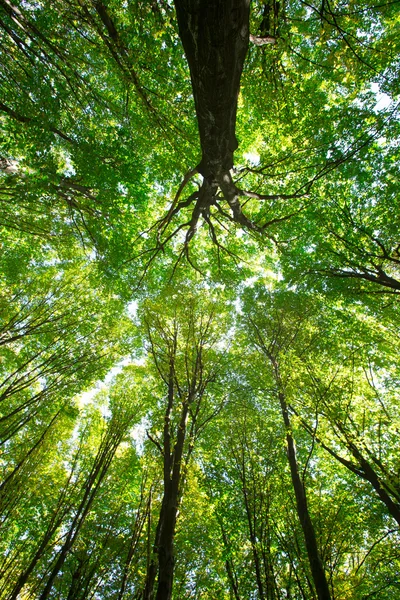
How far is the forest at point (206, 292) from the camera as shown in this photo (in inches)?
159

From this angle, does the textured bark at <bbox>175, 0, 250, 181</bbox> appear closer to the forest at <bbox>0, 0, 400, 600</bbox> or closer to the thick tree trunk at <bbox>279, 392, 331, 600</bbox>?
the forest at <bbox>0, 0, 400, 600</bbox>

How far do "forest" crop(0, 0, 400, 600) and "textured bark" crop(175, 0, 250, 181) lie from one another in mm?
20

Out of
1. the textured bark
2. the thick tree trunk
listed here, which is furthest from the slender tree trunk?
the textured bark

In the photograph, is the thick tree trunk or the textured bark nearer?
the textured bark

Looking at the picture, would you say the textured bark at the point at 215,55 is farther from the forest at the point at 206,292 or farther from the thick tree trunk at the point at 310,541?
the thick tree trunk at the point at 310,541

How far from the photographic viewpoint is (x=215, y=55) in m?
2.24

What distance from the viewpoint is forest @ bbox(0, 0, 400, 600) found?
405 cm

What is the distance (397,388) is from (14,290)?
11876mm

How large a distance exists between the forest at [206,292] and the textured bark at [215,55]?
2 cm

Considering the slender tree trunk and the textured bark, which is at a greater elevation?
the textured bark

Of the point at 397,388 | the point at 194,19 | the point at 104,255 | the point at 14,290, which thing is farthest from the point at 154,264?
the point at 397,388

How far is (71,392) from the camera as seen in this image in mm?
7812

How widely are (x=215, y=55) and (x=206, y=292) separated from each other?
18.8ft

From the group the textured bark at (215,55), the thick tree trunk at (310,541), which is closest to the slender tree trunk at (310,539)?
the thick tree trunk at (310,541)
